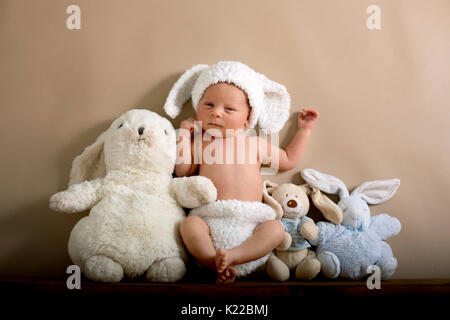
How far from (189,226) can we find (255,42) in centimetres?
74

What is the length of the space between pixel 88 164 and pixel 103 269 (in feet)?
1.38

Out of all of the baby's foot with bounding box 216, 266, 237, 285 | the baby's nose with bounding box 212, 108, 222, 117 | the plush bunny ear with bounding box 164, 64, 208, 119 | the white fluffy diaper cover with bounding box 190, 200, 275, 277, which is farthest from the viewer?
the plush bunny ear with bounding box 164, 64, 208, 119

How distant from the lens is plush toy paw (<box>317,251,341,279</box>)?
107cm

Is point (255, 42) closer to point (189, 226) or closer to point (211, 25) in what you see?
point (211, 25)

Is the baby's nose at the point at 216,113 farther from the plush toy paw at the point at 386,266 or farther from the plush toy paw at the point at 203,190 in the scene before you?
the plush toy paw at the point at 386,266

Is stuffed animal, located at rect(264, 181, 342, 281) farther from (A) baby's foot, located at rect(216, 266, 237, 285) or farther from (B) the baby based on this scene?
(A) baby's foot, located at rect(216, 266, 237, 285)

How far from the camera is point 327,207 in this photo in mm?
1183

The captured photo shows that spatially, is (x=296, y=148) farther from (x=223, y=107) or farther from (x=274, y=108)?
(x=223, y=107)

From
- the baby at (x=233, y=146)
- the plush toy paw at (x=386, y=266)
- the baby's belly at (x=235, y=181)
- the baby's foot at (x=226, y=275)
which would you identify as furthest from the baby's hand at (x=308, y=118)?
the baby's foot at (x=226, y=275)

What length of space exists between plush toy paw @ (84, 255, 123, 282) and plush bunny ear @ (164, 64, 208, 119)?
21.1 inches

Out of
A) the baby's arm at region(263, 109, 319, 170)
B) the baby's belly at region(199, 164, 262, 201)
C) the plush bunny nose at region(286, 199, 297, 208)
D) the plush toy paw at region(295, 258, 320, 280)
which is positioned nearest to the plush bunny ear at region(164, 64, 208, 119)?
the baby's belly at region(199, 164, 262, 201)

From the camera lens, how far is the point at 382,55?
1341mm

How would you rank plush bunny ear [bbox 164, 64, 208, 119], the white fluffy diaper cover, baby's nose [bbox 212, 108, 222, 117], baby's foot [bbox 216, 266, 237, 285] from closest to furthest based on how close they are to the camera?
1. baby's foot [bbox 216, 266, 237, 285]
2. the white fluffy diaper cover
3. baby's nose [bbox 212, 108, 222, 117]
4. plush bunny ear [bbox 164, 64, 208, 119]
